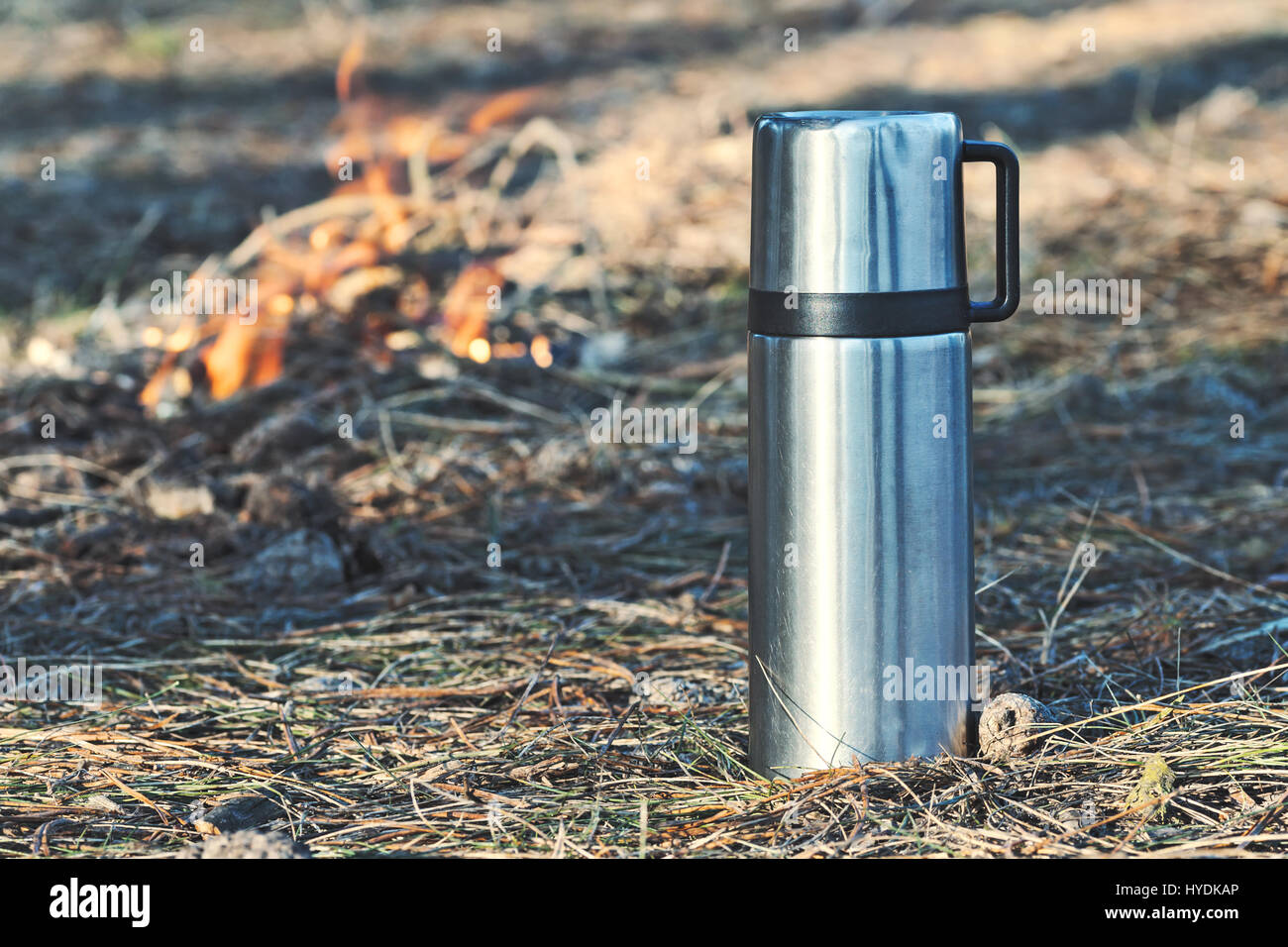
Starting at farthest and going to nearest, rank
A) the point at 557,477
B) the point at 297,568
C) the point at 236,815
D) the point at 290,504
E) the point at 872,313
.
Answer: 1. the point at 557,477
2. the point at 290,504
3. the point at 297,568
4. the point at 236,815
5. the point at 872,313

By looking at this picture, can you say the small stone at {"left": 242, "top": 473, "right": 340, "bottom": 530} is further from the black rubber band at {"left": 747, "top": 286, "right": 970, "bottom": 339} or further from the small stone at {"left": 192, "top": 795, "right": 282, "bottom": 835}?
the black rubber band at {"left": 747, "top": 286, "right": 970, "bottom": 339}

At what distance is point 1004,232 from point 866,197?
1.03 ft

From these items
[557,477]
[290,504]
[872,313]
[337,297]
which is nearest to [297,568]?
[290,504]

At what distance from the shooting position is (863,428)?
89.9 inches

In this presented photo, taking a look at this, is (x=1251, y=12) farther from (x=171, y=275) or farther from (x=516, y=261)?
(x=171, y=275)

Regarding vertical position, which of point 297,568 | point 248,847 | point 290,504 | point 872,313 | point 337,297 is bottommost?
point 248,847

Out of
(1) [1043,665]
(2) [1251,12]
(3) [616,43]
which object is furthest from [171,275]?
(2) [1251,12]

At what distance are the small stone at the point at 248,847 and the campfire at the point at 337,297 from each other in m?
2.87

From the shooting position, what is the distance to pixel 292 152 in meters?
7.94

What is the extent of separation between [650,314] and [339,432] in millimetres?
1607

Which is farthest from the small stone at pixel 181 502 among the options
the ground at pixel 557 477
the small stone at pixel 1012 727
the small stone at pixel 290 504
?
the small stone at pixel 1012 727

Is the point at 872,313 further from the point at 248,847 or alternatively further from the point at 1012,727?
the point at 248,847

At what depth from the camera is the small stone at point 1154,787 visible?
86.7 inches

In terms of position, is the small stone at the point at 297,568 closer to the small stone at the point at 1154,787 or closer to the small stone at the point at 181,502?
the small stone at the point at 181,502
